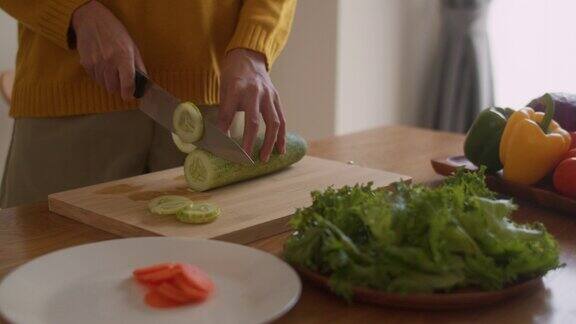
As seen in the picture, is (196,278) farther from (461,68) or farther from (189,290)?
(461,68)

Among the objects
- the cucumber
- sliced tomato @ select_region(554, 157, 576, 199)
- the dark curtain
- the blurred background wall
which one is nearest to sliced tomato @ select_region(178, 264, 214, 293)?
the cucumber

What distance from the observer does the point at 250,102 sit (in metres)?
1.55

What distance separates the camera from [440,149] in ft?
6.34

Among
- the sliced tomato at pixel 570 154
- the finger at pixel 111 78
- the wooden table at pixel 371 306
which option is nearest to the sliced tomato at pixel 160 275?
the wooden table at pixel 371 306

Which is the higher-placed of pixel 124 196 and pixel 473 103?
pixel 124 196

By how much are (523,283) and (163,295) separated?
0.44 meters

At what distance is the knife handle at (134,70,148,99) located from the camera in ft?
4.79

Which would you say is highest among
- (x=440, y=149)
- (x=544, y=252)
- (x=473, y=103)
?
(x=544, y=252)

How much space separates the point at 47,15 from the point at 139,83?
25 cm

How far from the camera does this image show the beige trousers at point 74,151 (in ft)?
5.68

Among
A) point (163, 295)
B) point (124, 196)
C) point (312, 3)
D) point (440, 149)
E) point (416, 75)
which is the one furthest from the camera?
point (416, 75)

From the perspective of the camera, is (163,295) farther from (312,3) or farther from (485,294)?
(312,3)

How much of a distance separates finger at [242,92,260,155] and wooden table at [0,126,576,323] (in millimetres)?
284

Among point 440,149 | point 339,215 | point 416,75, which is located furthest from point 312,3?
point 339,215
